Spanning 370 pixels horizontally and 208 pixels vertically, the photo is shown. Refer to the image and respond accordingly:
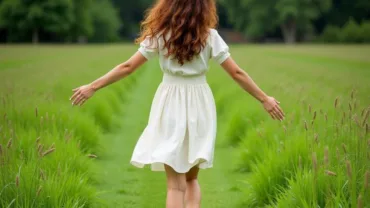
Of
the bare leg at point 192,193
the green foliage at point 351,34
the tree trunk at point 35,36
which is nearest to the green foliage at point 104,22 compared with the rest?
the tree trunk at point 35,36

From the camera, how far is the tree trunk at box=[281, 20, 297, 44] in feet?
308

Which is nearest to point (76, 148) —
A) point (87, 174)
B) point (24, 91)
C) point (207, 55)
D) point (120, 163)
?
point (87, 174)

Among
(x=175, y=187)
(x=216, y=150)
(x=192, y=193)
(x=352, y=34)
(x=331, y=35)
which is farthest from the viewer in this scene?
(x=331, y=35)

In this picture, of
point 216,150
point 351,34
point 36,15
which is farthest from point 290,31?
point 216,150

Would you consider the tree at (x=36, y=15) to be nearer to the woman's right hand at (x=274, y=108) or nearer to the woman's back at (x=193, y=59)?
the woman's back at (x=193, y=59)

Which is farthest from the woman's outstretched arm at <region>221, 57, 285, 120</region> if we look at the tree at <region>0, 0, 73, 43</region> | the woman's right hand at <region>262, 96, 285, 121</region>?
the tree at <region>0, 0, 73, 43</region>

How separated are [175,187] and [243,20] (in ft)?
325

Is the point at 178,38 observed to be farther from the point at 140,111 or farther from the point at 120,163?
the point at 140,111

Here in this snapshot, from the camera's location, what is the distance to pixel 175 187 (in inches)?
214

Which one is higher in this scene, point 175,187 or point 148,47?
point 148,47

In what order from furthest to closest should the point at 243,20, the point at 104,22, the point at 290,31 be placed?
1. the point at 243,20
2. the point at 104,22
3. the point at 290,31

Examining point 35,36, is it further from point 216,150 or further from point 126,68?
point 126,68

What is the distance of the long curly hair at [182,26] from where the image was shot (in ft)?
17.1

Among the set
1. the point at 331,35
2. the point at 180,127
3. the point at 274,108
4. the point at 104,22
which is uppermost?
the point at 274,108
